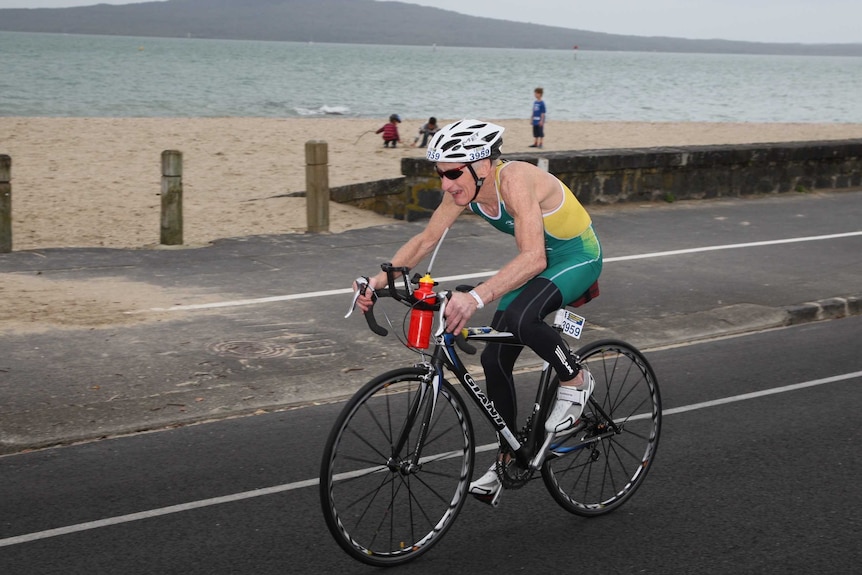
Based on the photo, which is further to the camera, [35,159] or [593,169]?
[35,159]

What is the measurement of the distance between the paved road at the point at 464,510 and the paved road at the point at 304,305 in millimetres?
439

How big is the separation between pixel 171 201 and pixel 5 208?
184cm

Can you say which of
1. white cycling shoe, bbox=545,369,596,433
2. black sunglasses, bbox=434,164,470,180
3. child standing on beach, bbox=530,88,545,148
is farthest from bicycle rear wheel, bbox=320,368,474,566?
child standing on beach, bbox=530,88,545,148

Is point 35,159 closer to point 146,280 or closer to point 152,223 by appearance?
point 152,223

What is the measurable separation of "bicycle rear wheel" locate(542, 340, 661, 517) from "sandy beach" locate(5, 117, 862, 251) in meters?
8.02

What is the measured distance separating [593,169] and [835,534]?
418 inches

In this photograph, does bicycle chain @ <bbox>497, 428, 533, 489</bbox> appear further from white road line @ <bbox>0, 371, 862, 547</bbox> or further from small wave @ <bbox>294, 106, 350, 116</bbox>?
small wave @ <bbox>294, 106, 350, 116</bbox>

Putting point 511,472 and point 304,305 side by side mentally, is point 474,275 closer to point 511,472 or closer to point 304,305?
point 304,305

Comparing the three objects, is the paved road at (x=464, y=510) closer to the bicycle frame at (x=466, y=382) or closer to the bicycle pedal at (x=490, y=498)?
the bicycle pedal at (x=490, y=498)

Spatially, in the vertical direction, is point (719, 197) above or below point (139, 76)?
below

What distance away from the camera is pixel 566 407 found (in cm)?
488

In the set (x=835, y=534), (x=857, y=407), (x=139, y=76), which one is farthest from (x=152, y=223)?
(x=139, y=76)

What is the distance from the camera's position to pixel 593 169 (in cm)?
1527

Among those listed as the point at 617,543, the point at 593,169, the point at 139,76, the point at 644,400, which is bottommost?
the point at 617,543
